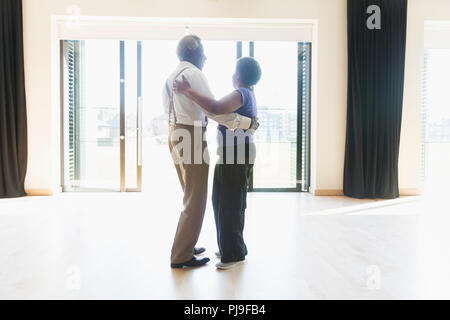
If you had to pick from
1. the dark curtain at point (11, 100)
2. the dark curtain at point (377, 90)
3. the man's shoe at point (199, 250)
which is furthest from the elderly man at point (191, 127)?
the dark curtain at point (11, 100)

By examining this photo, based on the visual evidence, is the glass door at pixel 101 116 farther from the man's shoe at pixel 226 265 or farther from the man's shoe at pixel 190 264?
the man's shoe at pixel 226 265

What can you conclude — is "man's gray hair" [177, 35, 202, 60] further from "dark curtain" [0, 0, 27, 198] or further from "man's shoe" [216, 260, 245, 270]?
"dark curtain" [0, 0, 27, 198]

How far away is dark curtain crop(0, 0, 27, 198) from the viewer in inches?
172

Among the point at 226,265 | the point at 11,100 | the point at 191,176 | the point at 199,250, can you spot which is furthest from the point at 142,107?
the point at 226,265

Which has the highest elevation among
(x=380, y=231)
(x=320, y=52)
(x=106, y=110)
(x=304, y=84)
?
(x=320, y=52)

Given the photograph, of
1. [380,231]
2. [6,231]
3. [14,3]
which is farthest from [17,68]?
[380,231]

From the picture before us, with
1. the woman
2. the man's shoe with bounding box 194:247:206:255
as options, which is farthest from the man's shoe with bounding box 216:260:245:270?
the man's shoe with bounding box 194:247:206:255

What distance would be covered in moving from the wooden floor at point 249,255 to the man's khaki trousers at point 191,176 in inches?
8.8

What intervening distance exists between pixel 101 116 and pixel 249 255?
3.62 metres

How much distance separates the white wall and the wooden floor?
0.80 metres

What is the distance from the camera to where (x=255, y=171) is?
201 inches

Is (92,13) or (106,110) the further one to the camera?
(106,110)

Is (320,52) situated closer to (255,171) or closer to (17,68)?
(255,171)

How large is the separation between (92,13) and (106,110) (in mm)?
1332
